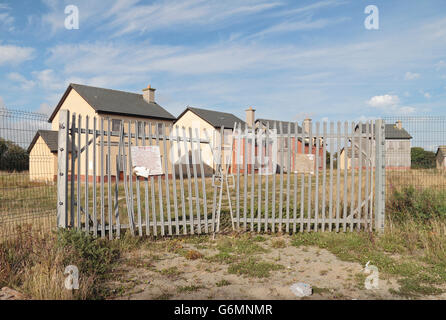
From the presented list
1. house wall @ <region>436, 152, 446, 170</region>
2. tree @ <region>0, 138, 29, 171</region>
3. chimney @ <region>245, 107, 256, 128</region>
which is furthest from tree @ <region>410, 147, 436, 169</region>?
chimney @ <region>245, 107, 256, 128</region>

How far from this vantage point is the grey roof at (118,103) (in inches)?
914

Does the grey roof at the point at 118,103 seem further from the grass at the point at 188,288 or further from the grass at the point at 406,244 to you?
the grass at the point at 188,288

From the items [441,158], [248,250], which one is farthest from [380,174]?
[248,250]

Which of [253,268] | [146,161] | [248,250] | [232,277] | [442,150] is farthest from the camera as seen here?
[442,150]

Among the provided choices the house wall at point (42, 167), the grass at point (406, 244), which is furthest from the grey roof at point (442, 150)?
the house wall at point (42, 167)

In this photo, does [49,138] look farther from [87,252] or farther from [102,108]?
[87,252]

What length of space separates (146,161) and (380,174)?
203 inches

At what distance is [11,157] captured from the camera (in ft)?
19.9

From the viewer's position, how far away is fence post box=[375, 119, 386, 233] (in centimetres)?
711

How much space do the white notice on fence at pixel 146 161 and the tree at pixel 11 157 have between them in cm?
202

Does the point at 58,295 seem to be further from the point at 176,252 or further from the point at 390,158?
the point at 390,158

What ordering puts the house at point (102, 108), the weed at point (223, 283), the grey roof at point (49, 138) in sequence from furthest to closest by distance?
the house at point (102, 108) < the grey roof at point (49, 138) < the weed at point (223, 283)

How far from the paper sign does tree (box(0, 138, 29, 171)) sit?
219 inches

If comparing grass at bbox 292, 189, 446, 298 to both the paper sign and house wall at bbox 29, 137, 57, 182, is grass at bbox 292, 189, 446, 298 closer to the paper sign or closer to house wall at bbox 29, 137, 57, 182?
the paper sign
